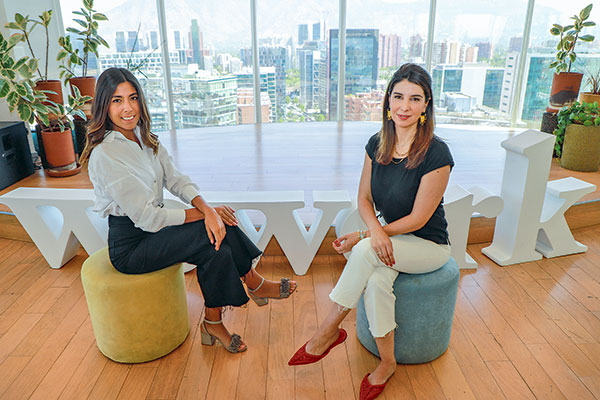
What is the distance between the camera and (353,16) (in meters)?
6.18

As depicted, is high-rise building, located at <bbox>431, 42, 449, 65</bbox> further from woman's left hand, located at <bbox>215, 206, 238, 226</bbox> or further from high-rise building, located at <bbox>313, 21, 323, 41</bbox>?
woman's left hand, located at <bbox>215, 206, 238, 226</bbox>

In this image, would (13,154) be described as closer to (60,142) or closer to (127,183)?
(60,142)

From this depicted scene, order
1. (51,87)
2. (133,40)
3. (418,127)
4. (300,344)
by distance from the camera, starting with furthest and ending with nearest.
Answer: (133,40)
(51,87)
(300,344)
(418,127)

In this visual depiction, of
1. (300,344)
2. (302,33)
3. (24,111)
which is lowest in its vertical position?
(300,344)

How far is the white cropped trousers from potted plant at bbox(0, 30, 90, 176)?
287 centimetres

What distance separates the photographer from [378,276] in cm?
184

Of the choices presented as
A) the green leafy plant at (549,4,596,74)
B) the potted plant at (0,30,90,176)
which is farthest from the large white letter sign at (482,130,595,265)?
the potted plant at (0,30,90,176)

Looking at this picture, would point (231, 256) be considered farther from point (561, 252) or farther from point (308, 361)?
point (561, 252)

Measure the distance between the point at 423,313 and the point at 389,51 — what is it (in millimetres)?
5168

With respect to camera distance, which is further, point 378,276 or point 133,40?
point 133,40

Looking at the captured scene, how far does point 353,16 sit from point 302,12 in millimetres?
680

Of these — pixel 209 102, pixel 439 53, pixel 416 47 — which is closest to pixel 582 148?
pixel 439 53

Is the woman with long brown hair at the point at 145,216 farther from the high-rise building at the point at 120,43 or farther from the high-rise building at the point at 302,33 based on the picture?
the high-rise building at the point at 302,33

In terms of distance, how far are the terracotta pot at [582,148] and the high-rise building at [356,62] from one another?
2952mm
